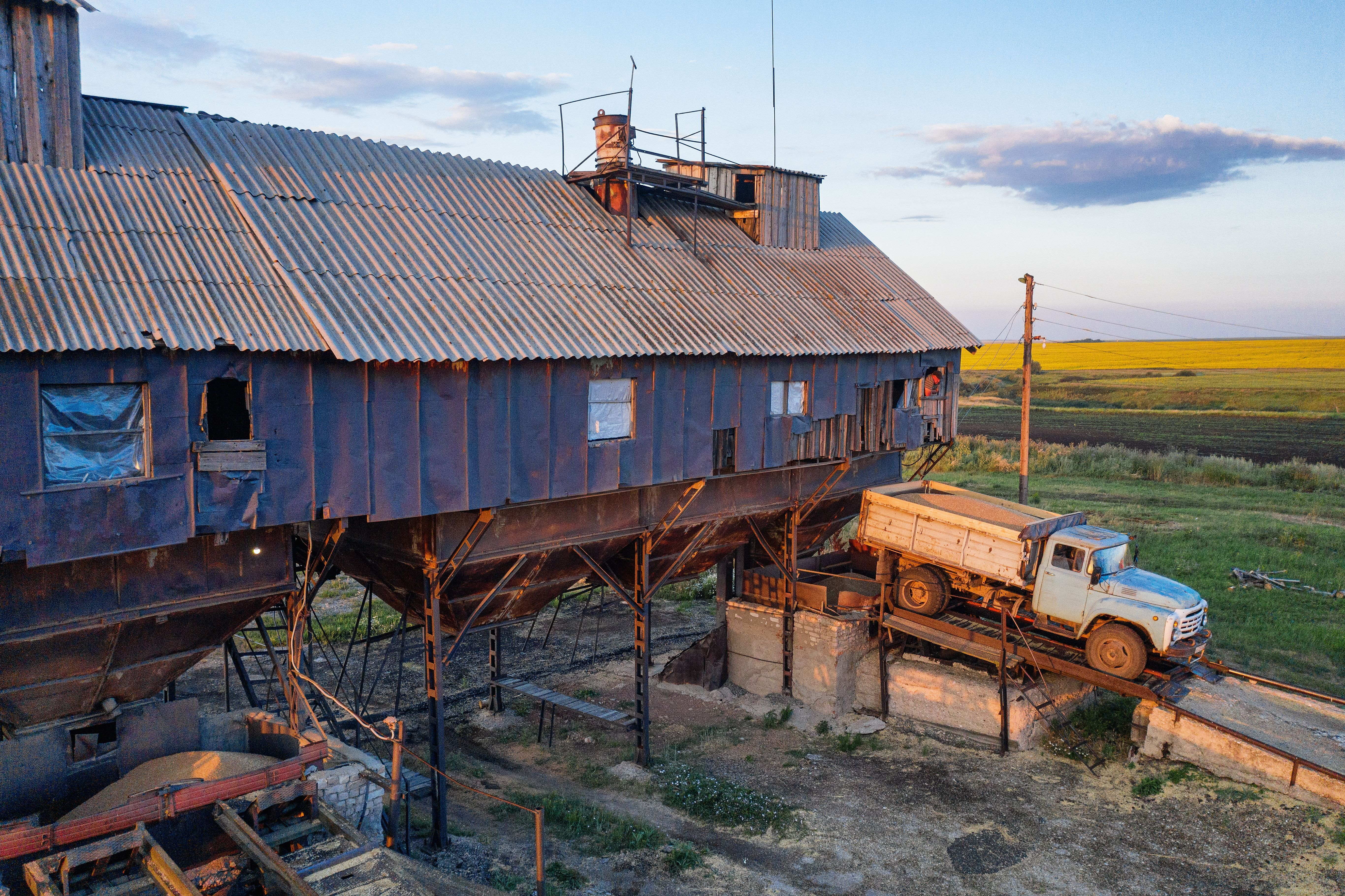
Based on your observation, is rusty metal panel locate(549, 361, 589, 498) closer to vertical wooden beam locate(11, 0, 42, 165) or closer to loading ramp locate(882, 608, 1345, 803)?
vertical wooden beam locate(11, 0, 42, 165)

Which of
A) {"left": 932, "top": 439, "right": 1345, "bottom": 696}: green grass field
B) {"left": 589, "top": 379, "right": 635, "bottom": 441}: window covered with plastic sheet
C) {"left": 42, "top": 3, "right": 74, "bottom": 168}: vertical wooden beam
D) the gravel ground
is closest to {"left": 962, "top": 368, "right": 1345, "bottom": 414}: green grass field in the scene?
{"left": 932, "top": 439, "right": 1345, "bottom": 696}: green grass field

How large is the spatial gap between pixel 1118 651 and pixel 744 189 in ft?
48.6

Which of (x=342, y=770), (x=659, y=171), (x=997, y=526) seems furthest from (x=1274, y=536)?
(x=342, y=770)

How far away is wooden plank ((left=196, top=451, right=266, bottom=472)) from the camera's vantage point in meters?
11.4

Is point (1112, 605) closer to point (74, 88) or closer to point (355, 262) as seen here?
point (355, 262)

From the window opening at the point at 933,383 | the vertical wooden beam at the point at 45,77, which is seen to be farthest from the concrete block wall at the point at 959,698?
the vertical wooden beam at the point at 45,77

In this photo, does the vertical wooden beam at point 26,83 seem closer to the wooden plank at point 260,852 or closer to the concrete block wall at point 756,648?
the wooden plank at point 260,852

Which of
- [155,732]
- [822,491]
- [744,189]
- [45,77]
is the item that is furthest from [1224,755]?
[45,77]

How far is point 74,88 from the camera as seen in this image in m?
12.8

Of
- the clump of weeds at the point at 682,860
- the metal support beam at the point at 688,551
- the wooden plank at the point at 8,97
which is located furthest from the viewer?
the metal support beam at the point at 688,551

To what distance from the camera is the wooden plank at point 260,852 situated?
376 inches

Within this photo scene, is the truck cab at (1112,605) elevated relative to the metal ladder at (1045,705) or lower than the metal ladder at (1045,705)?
elevated

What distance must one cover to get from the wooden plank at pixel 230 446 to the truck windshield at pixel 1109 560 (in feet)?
51.8

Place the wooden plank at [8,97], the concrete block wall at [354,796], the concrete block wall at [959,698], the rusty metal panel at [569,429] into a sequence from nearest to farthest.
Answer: the wooden plank at [8,97]
the concrete block wall at [354,796]
the rusty metal panel at [569,429]
the concrete block wall at [959,698]
